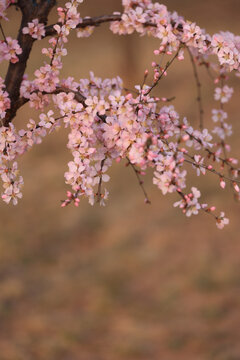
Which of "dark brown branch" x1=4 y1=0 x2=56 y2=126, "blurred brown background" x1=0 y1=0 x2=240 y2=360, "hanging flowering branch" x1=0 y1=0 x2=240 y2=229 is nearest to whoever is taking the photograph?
"hanging flowering branch" x1=0 y1=0 x2=240 y2=229

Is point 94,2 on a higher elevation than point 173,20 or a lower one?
higher

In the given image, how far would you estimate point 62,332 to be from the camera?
4656 mm

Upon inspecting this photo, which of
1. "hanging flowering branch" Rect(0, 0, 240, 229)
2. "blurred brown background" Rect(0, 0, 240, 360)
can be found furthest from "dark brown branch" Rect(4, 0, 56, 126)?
"blurred brown background" Rect(0, 0, 240, 360)

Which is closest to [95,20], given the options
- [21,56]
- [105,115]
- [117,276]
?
[21,56]

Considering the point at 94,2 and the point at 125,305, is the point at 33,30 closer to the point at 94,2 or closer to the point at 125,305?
the point at 125,305

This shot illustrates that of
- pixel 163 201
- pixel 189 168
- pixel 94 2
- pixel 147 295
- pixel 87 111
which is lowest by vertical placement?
pixel 87 111

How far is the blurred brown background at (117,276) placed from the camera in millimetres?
4480

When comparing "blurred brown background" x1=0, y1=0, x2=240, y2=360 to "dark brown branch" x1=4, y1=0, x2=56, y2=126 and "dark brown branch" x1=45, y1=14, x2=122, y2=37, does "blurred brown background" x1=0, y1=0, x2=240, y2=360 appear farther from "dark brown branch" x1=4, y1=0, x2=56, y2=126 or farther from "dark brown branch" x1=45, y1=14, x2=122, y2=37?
"dark brown branch" x1=45, y1=14, x2=122, y2=37

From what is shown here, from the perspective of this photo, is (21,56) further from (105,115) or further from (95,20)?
(105,115)

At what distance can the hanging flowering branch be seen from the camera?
6.14 feet

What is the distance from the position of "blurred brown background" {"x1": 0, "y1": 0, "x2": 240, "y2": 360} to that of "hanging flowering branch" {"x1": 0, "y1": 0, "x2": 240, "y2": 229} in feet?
8.93

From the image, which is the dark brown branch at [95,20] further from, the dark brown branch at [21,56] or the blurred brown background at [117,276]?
the blurred brown background at [117,276]

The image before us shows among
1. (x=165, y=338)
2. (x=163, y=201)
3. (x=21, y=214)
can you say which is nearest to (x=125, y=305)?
(x=165, y=338)

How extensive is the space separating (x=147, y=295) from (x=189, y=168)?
253cm
